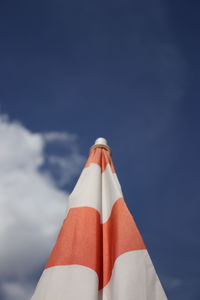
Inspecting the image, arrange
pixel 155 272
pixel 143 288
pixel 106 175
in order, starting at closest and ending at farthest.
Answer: pixel 143 288 < pixel 155 272 < pixel 106 175

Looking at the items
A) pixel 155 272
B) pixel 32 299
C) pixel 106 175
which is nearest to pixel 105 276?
pixel 155 272

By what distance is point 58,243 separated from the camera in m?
1.37

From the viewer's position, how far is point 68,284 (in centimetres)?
118

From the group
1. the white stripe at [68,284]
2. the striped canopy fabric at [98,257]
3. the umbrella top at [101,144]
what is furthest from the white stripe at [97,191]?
the white stripe at [68,284]

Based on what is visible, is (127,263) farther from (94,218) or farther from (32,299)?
(32,299)

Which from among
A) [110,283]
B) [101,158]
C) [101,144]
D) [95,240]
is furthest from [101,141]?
[110,283]

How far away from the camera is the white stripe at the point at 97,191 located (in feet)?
5.14

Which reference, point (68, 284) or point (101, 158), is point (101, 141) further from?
point (68, 284)

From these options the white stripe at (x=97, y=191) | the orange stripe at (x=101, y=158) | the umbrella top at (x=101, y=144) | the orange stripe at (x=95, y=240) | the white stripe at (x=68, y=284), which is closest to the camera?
the white stripe at (x=68, y=284)

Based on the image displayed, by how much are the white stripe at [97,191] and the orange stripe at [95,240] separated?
48 millimetres

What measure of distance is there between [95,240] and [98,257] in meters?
0.09

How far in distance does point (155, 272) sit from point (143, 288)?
128 millimetres

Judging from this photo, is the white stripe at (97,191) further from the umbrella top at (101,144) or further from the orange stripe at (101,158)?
the umbrella top at (101,144)

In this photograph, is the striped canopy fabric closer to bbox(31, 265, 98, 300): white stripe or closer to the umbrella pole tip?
bbox(31, 265, 98, 300): white stripe
